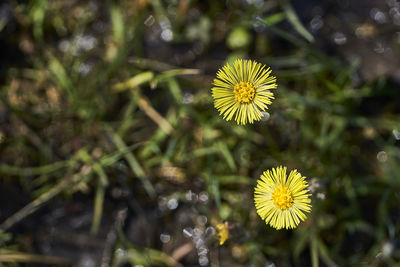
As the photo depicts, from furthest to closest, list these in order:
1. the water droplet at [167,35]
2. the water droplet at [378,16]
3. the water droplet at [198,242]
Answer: the water droplet at [167,35], the water droplet at [378,16], the water droplet at [198,242]

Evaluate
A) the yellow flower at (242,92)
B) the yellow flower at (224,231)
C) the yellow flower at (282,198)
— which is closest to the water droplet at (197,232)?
the yellow flower at (224,231)

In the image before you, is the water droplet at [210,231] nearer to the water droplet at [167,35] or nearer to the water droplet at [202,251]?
the water droplet at [202,251]

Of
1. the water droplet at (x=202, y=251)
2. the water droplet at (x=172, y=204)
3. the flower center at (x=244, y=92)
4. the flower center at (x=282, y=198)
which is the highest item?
the water droplet at (x=172, y=204)

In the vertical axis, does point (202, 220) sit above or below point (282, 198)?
above

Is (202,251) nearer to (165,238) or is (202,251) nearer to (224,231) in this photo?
(165,238)

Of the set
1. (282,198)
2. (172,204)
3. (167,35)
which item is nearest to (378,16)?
(167,35)

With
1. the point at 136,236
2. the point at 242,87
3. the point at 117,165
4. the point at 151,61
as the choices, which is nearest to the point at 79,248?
the point at 136,236

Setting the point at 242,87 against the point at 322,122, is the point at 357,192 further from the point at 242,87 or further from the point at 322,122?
the point at 242,87
